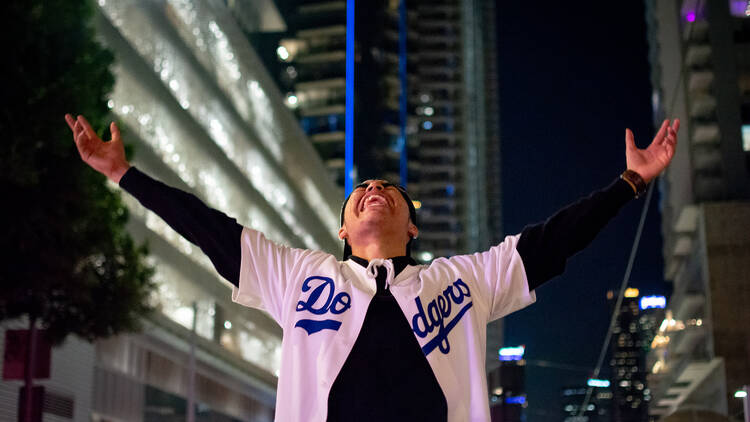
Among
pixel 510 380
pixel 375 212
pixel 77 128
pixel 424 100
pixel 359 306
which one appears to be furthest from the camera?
pixel 424 100

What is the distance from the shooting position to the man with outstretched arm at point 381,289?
3.13m

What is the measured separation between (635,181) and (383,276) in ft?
3.30

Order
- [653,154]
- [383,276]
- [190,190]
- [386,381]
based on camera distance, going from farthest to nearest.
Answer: [190,190] → [653,154] → [383,276] → [386,381]

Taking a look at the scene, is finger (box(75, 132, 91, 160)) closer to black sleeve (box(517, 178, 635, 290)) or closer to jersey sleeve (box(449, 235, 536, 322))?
jersey sleeve (box(449, 235, 536, 322))

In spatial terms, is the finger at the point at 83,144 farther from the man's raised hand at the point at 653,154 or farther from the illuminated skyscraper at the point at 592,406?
the illuminated skyscraper at the point at 592,406

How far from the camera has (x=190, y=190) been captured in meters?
31.8

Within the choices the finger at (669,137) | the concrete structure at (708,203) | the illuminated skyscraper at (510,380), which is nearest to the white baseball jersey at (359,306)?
the finger at (669,137)

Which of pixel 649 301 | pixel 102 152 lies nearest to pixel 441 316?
pixel 102 152

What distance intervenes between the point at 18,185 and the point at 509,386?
6321mm

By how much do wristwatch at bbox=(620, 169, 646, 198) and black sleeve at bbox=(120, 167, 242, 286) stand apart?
1.44m

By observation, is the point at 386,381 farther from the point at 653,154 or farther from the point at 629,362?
the point at 629,362

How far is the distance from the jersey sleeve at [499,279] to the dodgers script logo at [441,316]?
0.07 metres

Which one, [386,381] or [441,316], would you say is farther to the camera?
[441,316]

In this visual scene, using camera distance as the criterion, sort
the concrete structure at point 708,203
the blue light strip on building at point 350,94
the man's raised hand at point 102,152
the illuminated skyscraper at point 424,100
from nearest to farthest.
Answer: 1. the man's raised hand at point 102,152
2. the blue light strip on building at point 350,94
3. the concrete structure at point 708,203
4. the illuminated skyscraper at point 424,100
